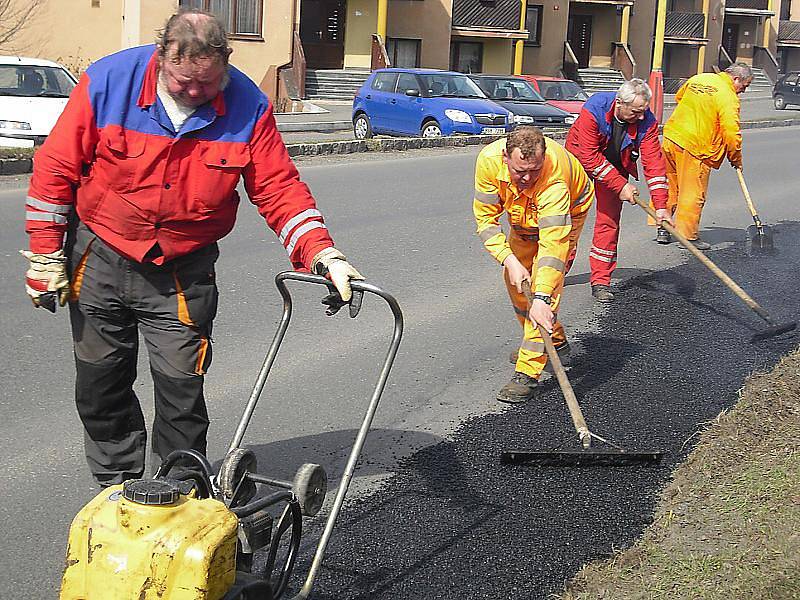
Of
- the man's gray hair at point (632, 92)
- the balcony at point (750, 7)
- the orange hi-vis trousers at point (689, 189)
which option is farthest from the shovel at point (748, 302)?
the balcony at point (750, 7)

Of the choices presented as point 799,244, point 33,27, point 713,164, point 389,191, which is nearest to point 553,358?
point 713,164

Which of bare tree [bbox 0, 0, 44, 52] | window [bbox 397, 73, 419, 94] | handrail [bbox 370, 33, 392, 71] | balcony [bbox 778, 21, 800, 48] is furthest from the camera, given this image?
balcony [bbox 778, 21, 800, 48]

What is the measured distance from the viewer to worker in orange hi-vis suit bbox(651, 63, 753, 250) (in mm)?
10156

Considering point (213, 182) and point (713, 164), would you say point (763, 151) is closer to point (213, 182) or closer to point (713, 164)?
point (713, 164)

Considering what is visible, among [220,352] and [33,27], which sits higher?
[33,27]

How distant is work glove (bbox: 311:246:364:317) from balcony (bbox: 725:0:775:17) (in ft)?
177

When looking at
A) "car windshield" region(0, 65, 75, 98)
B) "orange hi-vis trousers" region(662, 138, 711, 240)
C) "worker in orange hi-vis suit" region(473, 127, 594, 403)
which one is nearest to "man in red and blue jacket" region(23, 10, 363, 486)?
"worker in orange hi-vis suit" region(473, 127, 594, 403)

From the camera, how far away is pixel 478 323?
7.92 meters

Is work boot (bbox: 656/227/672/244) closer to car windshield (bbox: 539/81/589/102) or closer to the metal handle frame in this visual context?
the metal handle frame

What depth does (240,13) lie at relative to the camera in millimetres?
31516

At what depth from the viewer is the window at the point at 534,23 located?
1690 inches

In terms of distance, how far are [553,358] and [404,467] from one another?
94cm

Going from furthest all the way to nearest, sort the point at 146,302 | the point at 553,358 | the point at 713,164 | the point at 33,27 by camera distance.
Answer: the point at 33,27
the point at 713,164
the point at 553,358
the point at 146,302

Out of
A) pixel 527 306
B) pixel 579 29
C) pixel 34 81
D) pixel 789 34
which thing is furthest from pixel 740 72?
pixel 789 34
